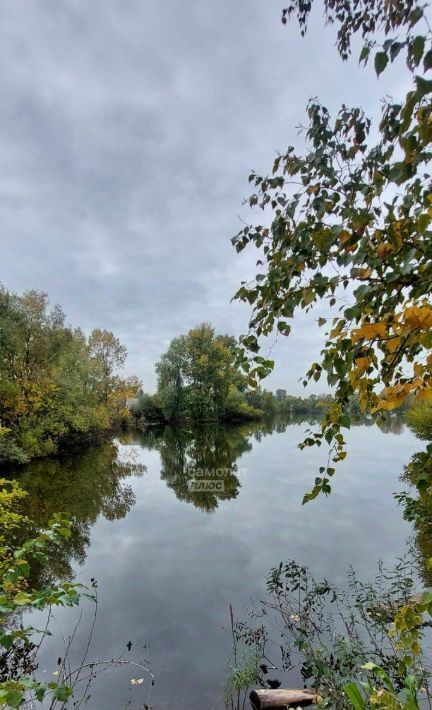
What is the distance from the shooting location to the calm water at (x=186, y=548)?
13.4ft

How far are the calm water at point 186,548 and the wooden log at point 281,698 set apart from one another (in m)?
0.44

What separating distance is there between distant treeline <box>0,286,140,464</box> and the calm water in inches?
139

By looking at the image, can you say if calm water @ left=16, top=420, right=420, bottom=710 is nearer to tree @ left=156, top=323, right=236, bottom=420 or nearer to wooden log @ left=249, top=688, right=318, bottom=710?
wooden log @ left=249, top=688, right=318, bottom=710

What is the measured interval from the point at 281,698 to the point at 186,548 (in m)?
4.32

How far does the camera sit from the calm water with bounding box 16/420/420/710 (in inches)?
161

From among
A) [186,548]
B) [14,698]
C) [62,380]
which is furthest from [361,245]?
[62,380]

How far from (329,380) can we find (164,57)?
5.47m

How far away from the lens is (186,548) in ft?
23.6

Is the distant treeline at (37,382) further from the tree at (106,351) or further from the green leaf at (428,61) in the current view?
the green leaf at (428,61)

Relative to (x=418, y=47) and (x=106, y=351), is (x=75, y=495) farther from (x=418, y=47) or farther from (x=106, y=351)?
(x=106, y=351)

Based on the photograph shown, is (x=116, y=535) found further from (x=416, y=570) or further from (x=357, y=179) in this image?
(x=357, y=179)

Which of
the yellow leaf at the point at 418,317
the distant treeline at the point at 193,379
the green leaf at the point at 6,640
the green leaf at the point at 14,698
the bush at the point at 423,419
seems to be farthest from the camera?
the distant treeline at the point at 193,379

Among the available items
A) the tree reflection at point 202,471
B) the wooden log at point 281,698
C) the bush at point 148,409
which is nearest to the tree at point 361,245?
the wooden log at point 281,698

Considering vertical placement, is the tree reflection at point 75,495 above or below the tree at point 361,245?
below
